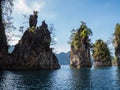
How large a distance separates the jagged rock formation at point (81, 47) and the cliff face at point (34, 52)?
2365 centimetres

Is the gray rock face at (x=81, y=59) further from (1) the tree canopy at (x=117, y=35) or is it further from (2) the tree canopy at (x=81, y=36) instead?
(1) the tree canopy at (x=117, y=35)

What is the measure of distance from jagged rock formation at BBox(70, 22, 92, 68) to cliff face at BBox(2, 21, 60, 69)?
23645mm

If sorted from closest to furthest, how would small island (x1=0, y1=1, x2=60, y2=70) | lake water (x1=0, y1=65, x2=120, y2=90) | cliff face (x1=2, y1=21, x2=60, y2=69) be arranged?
1. lake water (x1=0, y1=65, x2=120, y2=90)
2. small island (x1=0, y1=1, x2=60, y2=70)
3. cliff face (x1=2, y1=21, x2=60, y2=69)

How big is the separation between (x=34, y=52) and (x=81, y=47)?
42.6 m

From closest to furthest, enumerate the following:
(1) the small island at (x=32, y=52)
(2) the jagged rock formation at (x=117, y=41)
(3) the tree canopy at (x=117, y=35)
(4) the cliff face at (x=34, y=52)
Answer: (1) the small island at (x=32, y=52) < (4) the cliff face at (x=34, y=52) < (3) the tree canopy at (x=117, y=35) < (2) the jagged rock formation at (x=117, y=41)

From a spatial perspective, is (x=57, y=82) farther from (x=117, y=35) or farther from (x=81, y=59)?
(x=117, y=35)

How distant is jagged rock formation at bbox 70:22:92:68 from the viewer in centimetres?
16650

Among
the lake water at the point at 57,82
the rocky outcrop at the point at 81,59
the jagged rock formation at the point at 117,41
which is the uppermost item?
the jagged rock formation at the point at 117,41

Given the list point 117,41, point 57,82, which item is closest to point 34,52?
point 57,82

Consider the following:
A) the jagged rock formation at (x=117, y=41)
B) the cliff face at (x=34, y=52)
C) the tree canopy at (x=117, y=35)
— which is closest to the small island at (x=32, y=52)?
the cliff face at (x=34, y=52)

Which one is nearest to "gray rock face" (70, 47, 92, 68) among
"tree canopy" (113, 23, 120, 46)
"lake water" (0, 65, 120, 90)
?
"tree canopy" (113, 23, 120, 46)

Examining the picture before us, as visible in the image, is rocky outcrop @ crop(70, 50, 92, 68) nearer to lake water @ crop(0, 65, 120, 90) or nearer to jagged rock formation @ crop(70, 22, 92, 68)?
jagged rock formation @ crop(70, 22, 92, 68)

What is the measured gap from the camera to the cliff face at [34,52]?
131 m

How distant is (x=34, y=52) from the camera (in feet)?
447
